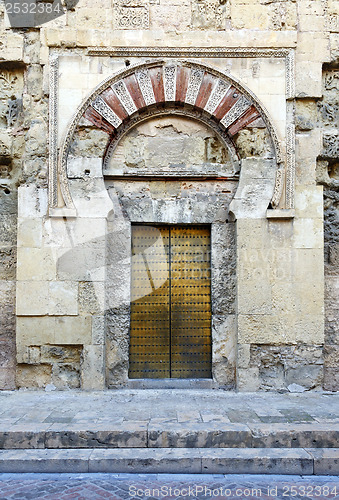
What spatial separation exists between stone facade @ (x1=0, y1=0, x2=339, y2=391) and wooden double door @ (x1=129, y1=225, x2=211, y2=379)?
159 mm

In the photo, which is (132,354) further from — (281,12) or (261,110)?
(281,12)

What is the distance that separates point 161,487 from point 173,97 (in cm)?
431

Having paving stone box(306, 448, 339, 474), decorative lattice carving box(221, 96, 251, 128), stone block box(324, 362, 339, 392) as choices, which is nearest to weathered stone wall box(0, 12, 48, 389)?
decorative lattice carving box(221, 96, 251, 128)

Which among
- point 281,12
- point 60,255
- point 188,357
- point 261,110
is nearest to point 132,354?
point 188,357

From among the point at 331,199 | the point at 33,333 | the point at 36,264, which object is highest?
the point at 331,199

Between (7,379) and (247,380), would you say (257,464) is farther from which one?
(7,379)

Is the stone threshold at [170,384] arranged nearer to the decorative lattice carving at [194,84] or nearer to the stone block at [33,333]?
the stone block at [33,333]

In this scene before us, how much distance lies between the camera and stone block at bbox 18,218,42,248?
5.62m

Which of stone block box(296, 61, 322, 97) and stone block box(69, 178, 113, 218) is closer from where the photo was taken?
stone block box(69, 178, 113, 218)

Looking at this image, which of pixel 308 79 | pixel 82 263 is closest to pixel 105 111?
pixel 82 263

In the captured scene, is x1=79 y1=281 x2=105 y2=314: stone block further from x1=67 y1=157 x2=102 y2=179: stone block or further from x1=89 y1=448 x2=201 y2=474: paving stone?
x1=89 y1=448 x2=201 y2=474: paving stone

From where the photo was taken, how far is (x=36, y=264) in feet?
18.4

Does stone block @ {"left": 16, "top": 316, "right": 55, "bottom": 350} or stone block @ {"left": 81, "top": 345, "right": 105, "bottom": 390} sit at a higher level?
stone block @ {"left": 16, "top": 316, "right": 55, "bottom": 350}

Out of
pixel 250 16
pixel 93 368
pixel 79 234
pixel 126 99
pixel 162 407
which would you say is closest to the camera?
pixel 162 407
